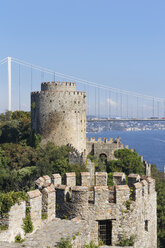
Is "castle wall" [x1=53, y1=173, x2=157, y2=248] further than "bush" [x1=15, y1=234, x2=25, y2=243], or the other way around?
"castle wall" [x1=53, y1=173, x2=157, y2=248]

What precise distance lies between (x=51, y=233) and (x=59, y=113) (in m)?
24.6

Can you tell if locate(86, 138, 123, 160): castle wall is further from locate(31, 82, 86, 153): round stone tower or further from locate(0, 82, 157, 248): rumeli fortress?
locate(0, 82, 157, 248): rumeli fortress

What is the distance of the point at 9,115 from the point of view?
5159 cm

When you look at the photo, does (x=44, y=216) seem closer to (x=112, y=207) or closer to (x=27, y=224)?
(x=27, y=224)

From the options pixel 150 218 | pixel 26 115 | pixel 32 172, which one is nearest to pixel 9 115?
pixel 26 115

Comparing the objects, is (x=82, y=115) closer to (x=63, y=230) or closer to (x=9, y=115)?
(x=9, y=115)

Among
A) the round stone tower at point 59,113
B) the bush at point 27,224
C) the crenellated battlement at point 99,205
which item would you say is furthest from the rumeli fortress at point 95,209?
the round stone tower at point 59,113

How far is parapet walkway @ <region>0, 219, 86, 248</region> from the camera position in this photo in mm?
8364

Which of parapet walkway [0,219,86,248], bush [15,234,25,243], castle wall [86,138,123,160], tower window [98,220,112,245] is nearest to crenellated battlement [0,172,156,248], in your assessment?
tower window [98,220,112,245]

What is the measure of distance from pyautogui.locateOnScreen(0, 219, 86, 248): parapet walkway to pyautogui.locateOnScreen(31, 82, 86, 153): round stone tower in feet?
77.0

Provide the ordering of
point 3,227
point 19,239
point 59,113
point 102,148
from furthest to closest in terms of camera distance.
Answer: point 102,148, point 59,113, point 19,239, point 3,227

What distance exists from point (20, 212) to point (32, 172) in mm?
19877

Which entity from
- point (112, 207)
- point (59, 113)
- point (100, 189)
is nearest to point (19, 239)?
point (100, 189)

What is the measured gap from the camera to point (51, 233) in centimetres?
923
